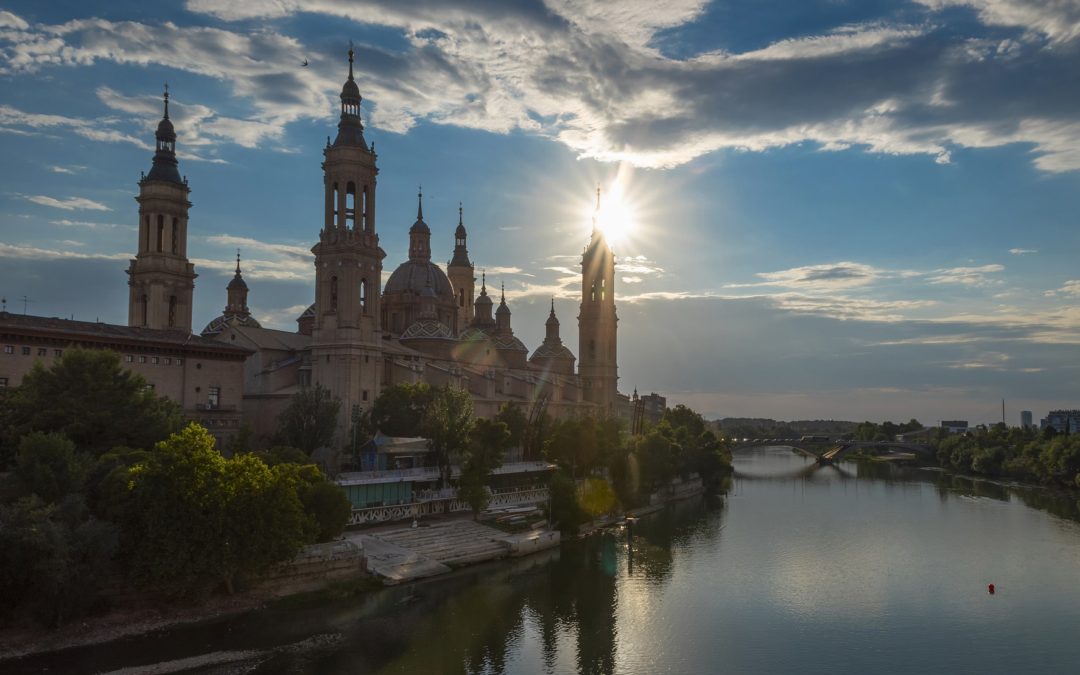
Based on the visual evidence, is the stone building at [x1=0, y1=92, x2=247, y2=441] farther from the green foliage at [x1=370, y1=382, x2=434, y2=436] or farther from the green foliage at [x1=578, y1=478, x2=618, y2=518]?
the green foliage at [x1=578, y1=478, x2=618, y2=518]

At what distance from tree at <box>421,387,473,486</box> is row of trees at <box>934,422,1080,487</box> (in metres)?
77.5

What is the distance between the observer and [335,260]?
71750mm

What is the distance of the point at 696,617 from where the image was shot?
4344 centimetres

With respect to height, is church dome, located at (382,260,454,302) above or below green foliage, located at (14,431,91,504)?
above

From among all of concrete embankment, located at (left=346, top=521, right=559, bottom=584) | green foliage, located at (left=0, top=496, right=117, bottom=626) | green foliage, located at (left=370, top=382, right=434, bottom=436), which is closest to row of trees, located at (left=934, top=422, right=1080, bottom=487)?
concrete embankment, located at (left=346, top=521, right=559, bottom=584)

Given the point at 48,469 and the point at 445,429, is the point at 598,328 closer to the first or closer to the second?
the point at 445,429

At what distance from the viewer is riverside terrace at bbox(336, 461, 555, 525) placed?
179 ft

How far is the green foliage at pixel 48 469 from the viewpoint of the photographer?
3759 centimetres

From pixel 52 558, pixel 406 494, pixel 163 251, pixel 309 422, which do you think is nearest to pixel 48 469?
pixel 52 558

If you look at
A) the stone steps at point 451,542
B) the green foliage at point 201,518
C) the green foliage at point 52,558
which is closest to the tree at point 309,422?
the stone steps at point 451,542

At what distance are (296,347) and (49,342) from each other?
24372 mm

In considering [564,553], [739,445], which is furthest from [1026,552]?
→ [739,445]

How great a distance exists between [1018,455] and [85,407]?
413ft

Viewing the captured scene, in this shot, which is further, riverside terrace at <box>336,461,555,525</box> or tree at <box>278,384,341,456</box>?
tree at <box>278,384,341,456</box>
